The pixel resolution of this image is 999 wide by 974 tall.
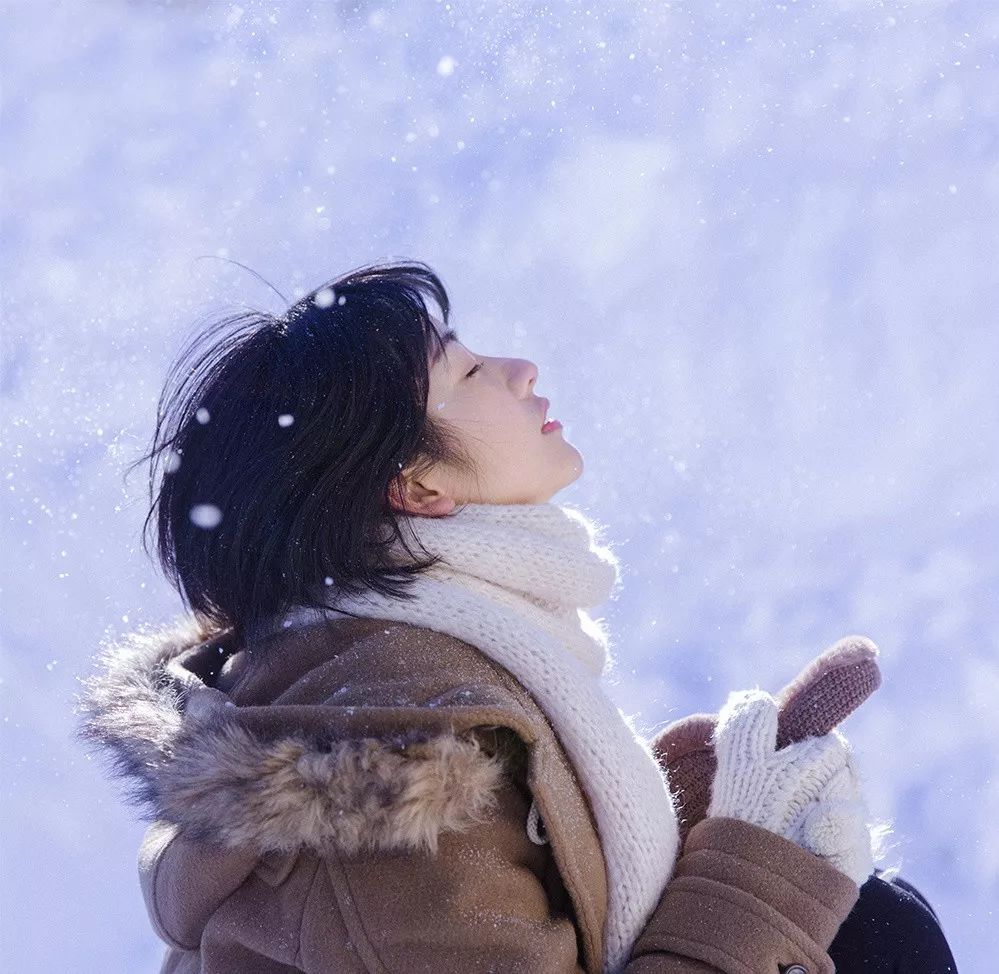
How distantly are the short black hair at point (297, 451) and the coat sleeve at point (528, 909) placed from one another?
404mm

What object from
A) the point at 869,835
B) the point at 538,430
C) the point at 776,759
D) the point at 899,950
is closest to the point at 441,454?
the point at 538,430

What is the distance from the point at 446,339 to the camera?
1.87 m

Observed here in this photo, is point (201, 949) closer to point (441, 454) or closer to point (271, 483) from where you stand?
point (271, 483)

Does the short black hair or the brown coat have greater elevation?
the short black hair

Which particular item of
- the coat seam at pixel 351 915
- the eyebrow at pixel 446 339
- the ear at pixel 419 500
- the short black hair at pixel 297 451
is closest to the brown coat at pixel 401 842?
the coat seam at pixel 351 915

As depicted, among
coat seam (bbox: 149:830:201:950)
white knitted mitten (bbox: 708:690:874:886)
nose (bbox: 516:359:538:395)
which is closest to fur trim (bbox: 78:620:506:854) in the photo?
coat seam (bbox: 149:830:201:950)

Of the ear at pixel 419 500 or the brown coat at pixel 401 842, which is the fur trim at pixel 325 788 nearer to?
the brown coat at pixel 401 842

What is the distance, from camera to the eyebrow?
181 cm

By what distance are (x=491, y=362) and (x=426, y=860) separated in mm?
904

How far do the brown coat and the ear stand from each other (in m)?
0.23

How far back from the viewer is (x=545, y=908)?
139cm

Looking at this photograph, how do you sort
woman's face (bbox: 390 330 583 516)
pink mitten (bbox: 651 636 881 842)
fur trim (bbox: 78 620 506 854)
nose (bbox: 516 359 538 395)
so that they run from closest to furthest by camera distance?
fur trim (bbox: 78 620 506 854) < pink mitten (bbox: 651 636 881 842) < woman's face (bbox: 390 330 583 516) < nose (bbox: 516 359 538 395)

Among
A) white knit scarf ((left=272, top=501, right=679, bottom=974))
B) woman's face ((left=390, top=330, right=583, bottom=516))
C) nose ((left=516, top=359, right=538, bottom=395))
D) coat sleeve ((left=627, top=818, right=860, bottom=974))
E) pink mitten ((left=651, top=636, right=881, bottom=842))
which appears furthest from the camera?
nose ((left=516, top=359, right=538, bottom=395))

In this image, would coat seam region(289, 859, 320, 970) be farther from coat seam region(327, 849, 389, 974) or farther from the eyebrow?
the eyebrow
